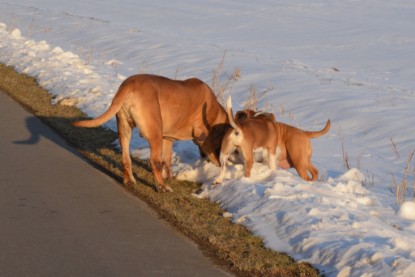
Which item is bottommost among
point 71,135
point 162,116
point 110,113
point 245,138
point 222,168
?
point 71,135

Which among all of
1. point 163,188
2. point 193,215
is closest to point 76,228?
point 193,215

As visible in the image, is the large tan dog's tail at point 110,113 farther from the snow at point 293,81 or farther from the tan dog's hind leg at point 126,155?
the snow at point 293,81

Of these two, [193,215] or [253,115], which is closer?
[193,215]

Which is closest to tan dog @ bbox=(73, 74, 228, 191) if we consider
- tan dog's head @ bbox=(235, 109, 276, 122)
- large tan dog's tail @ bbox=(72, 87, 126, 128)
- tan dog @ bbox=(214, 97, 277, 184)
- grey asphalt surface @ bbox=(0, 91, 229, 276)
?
large tan dog's tail @ bbox=(72, 87, 126, 128)

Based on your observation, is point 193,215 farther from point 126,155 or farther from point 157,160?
point 126,155

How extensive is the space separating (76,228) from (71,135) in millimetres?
4214

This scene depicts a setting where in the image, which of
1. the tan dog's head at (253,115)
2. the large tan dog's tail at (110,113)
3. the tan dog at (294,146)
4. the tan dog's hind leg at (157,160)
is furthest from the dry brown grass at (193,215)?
the tan dog at (294,146)

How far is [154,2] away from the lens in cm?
4722

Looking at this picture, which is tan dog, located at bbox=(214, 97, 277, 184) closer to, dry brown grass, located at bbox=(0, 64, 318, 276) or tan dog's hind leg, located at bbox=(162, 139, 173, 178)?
dry brown grass, located at bbox=(0, 64, 318, 276)

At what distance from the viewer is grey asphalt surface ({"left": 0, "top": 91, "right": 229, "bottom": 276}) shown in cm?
570

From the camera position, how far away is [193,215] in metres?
7.23

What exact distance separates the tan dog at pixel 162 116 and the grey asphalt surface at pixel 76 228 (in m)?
0.58

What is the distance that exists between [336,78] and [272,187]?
1266 centimetres

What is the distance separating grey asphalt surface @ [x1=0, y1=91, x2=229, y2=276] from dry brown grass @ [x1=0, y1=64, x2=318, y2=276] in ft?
0.49
